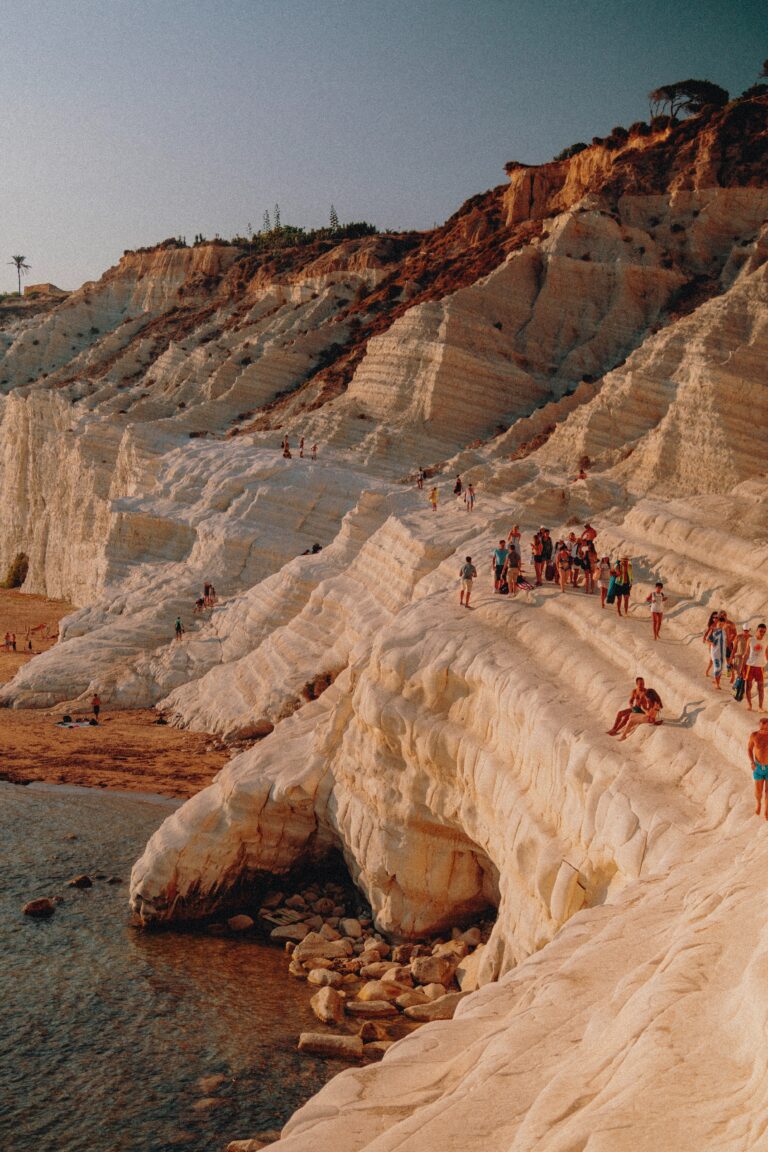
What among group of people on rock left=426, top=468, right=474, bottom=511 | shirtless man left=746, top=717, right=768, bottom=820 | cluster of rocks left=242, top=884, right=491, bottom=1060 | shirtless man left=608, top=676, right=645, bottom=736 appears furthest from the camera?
group of people on rock left=426, top=468, right=474, bottom=511

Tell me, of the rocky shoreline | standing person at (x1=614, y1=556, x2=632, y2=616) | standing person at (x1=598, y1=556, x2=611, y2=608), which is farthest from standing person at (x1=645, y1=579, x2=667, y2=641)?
the rocky shoreline

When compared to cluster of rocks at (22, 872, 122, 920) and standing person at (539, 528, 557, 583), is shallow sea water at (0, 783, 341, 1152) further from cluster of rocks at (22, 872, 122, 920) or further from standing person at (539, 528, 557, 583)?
standing person at (539, 528, 557, 583)

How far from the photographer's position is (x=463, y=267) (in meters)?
54.1

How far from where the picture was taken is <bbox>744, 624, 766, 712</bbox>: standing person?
505 inches

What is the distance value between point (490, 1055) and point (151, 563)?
114ft

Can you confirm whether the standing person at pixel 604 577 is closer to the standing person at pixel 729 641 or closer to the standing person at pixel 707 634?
the standing person at pixel 707 634

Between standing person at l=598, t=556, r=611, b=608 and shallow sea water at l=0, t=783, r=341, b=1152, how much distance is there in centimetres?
730

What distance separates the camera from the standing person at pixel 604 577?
59.1ft

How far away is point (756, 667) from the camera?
42.4ft

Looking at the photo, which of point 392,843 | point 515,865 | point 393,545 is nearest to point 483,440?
point 393,545

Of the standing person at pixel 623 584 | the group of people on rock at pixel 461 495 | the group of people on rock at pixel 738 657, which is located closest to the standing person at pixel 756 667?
the group of people on rock at pixel 738 657

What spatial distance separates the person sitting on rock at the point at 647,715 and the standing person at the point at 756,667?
1.00m

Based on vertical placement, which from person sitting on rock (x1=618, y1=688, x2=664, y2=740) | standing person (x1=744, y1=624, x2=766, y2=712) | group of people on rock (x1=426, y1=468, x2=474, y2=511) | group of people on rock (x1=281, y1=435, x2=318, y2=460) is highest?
group of people on rock (x1=281, y1=435, x2=318, y2=460)

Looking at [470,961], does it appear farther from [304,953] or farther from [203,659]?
[203,659]
